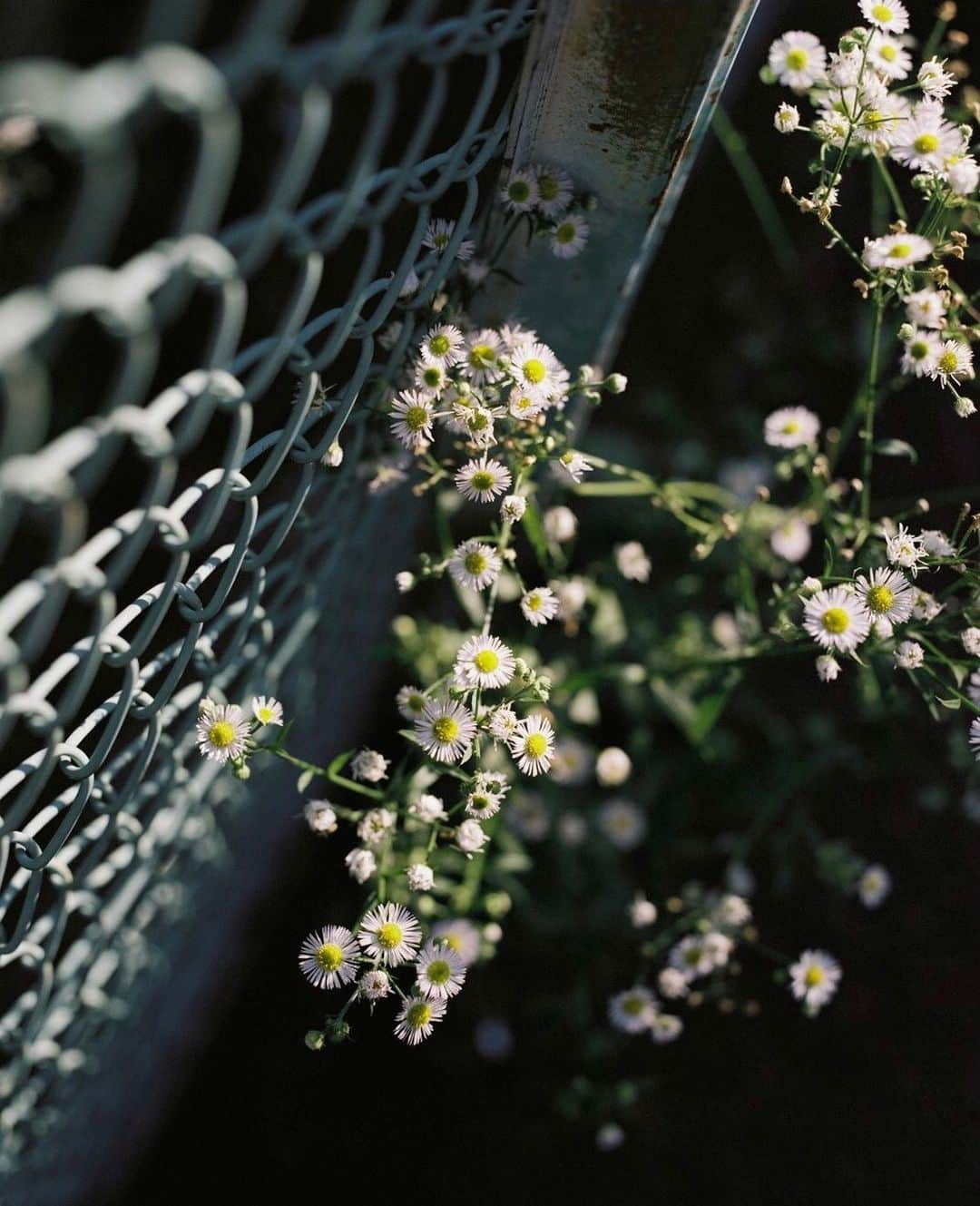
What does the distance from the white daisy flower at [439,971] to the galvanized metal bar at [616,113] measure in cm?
62

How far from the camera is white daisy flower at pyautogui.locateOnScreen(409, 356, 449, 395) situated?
0.82 metres

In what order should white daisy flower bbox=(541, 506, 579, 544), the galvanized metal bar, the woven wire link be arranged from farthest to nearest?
1. white daisy flower bbox=(541, 506, 579, 544)
2. the galvanized metal bar
3. the woven wire link

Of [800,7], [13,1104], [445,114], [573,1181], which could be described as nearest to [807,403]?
[800,7]

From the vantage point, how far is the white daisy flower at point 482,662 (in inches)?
32.8

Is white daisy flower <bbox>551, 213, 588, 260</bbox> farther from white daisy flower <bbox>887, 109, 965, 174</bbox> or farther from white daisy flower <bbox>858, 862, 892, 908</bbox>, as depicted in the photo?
white daisy flower <bbox>858, 862, 892, 908</bbox>

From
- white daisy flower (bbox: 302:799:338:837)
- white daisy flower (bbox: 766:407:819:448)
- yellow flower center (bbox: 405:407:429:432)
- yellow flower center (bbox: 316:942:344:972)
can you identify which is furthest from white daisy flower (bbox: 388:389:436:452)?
white daisy flower (bbox: 766:407:819:448)

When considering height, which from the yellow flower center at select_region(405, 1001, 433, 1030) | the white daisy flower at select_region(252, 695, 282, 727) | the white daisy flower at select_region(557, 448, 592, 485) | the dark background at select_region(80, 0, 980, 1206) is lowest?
the dark background at select_region(80, 0, 980, 1206)

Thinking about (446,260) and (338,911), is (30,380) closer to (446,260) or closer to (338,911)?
(446,260)

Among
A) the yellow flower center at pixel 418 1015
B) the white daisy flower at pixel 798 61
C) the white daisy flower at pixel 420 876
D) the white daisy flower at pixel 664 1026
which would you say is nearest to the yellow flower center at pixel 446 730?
the white daisy flower at pixel 420 876

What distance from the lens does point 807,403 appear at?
6.38 feet

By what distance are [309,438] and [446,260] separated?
0.20 m

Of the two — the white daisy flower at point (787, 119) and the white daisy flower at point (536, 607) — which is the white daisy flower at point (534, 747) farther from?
the white daisy flower at point (787, 119)

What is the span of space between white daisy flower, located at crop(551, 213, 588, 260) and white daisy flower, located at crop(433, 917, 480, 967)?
702 mm

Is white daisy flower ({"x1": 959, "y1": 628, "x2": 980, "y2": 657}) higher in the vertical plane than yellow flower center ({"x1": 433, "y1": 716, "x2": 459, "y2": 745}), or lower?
higher
